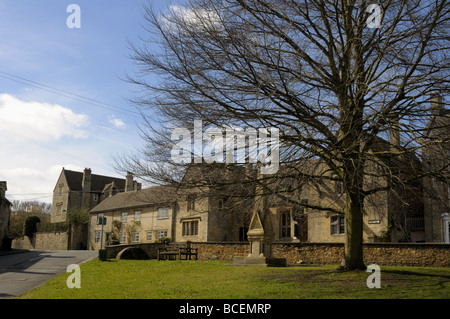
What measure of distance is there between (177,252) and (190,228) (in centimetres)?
1592

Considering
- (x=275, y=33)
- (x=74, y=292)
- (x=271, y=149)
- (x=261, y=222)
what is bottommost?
(x=74, y=292)

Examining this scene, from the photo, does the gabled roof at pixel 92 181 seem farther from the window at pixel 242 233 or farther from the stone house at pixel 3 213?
the window at pixel 242 233

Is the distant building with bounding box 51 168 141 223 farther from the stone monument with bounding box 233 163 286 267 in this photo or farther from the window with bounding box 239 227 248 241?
the stone monument with bounding box 233 163 286 267

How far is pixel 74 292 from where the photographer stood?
1253 centimetres

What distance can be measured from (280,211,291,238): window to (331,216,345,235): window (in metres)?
4.41

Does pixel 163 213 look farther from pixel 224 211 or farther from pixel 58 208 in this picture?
pixel 58 208

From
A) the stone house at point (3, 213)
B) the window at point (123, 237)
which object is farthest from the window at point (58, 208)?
the window at point (123, 237)

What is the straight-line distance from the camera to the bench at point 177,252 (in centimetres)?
2509

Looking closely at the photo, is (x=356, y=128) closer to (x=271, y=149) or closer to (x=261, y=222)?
(x=271, y=149)

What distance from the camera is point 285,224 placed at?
121 feet

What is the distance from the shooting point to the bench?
25.1 metres

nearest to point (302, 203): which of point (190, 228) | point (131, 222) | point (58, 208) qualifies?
point (190, 228)

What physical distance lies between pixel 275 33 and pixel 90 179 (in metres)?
61.5
